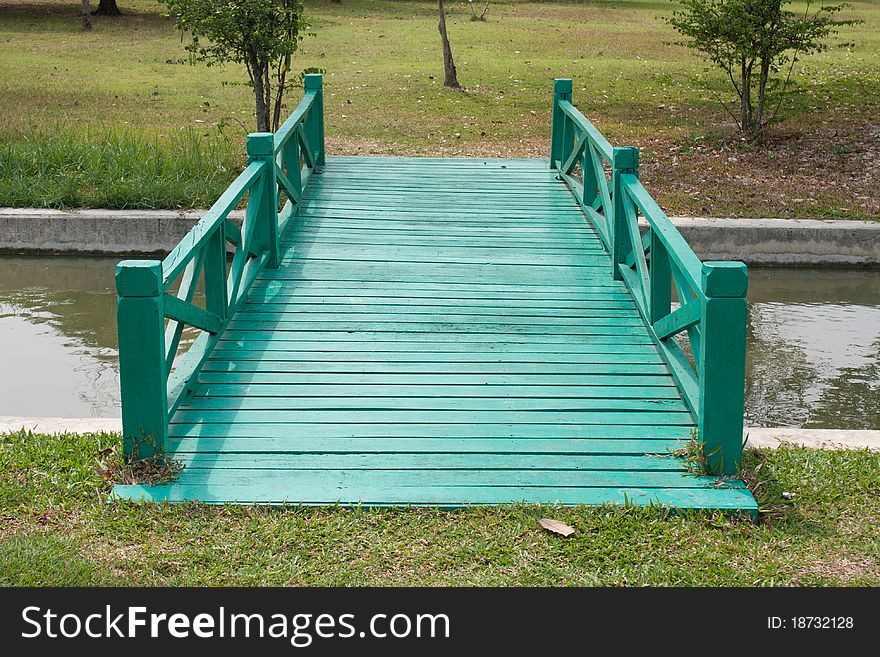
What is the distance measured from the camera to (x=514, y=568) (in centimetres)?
434

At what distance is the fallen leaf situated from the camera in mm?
4570

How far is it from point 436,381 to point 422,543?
187cm

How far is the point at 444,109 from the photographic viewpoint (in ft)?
55.4

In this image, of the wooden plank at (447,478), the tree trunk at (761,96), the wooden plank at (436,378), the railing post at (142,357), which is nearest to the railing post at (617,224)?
the wooden plank at (436,378)

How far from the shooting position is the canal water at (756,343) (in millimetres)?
7244

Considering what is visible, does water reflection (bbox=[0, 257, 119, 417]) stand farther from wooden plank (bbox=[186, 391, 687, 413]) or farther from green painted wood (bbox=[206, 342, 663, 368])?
wooden plank (bbox=[186, 391, 687, 413])

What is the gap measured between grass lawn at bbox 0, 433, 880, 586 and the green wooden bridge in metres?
0.16

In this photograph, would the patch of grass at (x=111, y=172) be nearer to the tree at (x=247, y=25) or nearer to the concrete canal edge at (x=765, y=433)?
the tree at (x=247, y=25)

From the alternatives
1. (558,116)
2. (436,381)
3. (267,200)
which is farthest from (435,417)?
(558,116)

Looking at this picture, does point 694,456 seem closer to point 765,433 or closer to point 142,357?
point 765,433

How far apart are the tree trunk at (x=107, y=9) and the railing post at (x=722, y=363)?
2925 centimetres

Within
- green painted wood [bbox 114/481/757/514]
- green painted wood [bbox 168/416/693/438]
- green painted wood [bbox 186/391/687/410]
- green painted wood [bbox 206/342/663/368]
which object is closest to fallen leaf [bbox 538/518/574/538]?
green painted wood [bbox 114/481/757/514]

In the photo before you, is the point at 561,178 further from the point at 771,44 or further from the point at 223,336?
the point at 223,336

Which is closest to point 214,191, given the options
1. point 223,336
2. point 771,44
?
point 223,336
